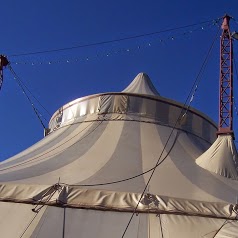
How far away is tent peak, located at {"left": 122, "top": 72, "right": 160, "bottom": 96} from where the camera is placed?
9.68 m

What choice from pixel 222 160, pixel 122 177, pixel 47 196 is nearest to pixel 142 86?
pixel 222 160

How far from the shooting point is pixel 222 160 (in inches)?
280

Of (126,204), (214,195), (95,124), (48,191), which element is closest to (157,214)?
(126,204)

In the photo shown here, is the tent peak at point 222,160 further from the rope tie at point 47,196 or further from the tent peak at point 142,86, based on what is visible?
the tent peak at point 142,86

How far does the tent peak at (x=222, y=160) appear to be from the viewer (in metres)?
7.03

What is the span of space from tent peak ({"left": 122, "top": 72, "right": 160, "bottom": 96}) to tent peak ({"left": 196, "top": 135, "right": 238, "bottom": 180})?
2.58 metres

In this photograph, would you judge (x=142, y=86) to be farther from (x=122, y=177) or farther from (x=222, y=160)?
(x=122, y=177)

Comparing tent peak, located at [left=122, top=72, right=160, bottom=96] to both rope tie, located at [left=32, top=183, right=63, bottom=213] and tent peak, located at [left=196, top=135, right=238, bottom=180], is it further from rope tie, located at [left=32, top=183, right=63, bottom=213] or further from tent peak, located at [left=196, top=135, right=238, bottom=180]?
rope tie, located at [left=32, top=183, right=63, bottom=213]

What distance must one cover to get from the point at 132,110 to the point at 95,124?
0.68 meters

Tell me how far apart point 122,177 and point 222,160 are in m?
1.73

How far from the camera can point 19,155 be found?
25.7 feet

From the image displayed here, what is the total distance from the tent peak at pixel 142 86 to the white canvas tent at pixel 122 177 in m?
1.21

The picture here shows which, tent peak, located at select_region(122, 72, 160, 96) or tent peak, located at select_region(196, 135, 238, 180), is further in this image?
tent peak, located at select_region(122, 72, 160, 96)

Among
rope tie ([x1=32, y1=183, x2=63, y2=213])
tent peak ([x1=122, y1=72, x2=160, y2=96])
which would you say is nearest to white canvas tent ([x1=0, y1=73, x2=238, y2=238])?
rope tie ([x1=32, y1=183, x2=63, y2=213])
